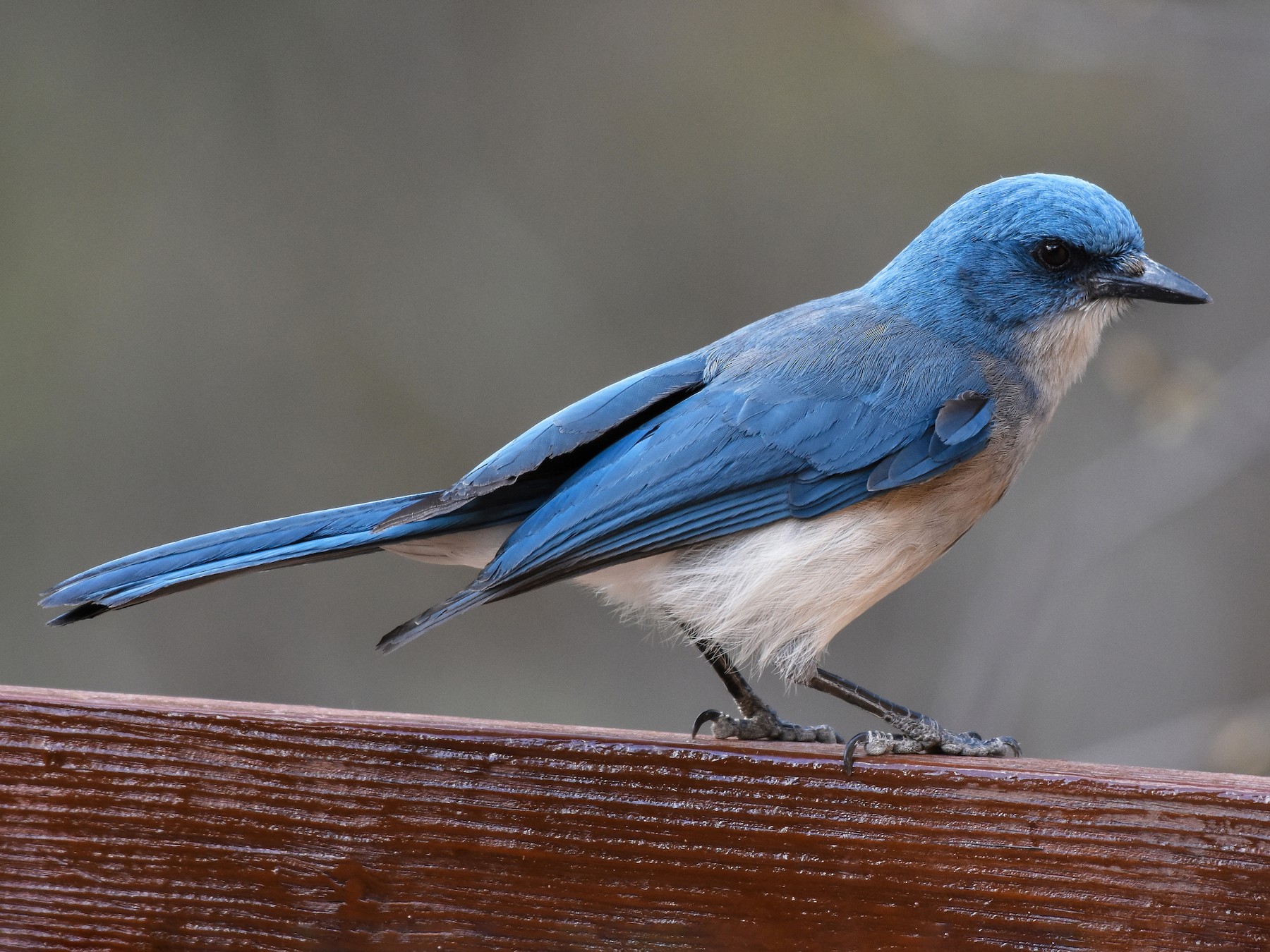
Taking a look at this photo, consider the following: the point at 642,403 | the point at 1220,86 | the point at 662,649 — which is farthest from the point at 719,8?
the point at 642,403

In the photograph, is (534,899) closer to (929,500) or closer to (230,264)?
(929,500)

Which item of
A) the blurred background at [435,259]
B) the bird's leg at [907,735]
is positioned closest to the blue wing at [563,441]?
the bird's leg at [907,735]

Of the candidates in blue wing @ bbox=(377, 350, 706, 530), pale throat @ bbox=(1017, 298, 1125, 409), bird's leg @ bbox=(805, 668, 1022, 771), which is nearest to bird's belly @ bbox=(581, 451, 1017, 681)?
bird's leg @ bbox=(805, 668, 1022, 771)

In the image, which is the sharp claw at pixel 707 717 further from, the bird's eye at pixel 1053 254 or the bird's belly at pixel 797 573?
the bird's eye at pixel 1053 254

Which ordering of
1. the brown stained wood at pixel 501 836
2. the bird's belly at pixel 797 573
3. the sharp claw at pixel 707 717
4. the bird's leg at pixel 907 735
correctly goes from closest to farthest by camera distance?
the brown stained wood at pixel 501 836 < the bird's leg at pixel 907 735 < the sharp claw at pixel 707 717 < the bird's belly at pixel 797 573

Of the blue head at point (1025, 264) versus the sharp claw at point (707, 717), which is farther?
the blue head at point (1025, 264)

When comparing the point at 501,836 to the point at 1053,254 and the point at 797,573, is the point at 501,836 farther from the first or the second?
the point at 1053,254

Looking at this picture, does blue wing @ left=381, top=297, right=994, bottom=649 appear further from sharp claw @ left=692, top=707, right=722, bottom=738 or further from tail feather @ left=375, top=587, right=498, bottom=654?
sharp claw @ left=692, top=707, right=722, bottom=738
